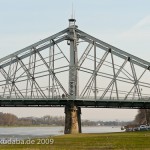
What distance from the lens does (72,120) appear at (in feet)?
314

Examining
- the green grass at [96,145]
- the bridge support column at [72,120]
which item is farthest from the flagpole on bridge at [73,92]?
the green grass at [96,145]

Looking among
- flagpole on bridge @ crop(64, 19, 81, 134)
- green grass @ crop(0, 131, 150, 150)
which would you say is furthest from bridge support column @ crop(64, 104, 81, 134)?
green grass @ crop(0, 131, 150, 150)

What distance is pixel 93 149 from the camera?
33.1 m

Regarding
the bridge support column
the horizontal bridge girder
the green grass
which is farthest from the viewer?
the horizontal bridge girder

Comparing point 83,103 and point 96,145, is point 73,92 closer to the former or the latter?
point 83,103

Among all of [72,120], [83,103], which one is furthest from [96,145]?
[83,103]

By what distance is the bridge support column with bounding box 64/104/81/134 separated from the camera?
311ft

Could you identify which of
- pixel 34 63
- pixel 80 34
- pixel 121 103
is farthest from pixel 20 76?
pixel 121 103

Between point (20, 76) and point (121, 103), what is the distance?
26.3 metres

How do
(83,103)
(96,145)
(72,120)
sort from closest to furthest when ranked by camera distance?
(96,145)
(72,120)
(83,103)

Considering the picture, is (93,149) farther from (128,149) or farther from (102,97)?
(102,97)

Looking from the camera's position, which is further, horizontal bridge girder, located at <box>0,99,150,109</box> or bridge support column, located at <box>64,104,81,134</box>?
horizontal bridge girder, located at <box>0,99,150,109</box>

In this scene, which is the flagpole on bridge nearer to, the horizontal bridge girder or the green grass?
the horizontal bridge girder

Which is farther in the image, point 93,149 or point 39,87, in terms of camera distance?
point 39,87
